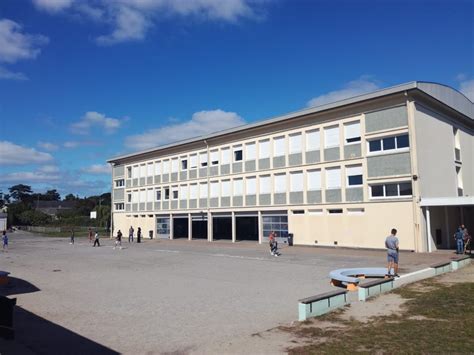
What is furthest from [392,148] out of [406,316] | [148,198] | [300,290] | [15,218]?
[15,218]

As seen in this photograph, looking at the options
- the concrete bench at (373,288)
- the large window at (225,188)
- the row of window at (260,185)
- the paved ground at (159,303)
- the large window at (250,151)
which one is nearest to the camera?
the paved ground at (159,303)

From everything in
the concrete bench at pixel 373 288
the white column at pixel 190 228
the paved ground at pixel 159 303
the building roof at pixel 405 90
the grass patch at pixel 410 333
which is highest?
the building roof at pixel 405 90

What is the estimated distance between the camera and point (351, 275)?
49.1ft

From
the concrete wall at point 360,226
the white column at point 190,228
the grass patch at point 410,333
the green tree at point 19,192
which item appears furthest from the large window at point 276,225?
the green tree at point 19,192

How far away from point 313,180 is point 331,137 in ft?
11.4

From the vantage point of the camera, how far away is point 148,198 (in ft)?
161

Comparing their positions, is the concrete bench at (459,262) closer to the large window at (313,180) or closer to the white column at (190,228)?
the large window at (313,180)

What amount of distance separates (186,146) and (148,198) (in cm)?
924

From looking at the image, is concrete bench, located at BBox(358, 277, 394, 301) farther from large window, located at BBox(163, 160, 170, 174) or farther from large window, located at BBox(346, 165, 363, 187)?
large window, located at BBox(163, 160, 170, 174)

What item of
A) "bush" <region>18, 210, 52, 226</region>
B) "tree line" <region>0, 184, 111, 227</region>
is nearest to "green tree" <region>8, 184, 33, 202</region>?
"tree line" <region>0, 184, 111, 227</region>

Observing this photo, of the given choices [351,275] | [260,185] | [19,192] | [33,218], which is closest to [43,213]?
[33,218]

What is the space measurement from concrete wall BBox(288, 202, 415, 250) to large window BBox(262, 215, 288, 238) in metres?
0.72

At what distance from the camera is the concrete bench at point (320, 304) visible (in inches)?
340

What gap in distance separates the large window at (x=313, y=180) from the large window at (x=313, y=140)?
1788 millimetres
